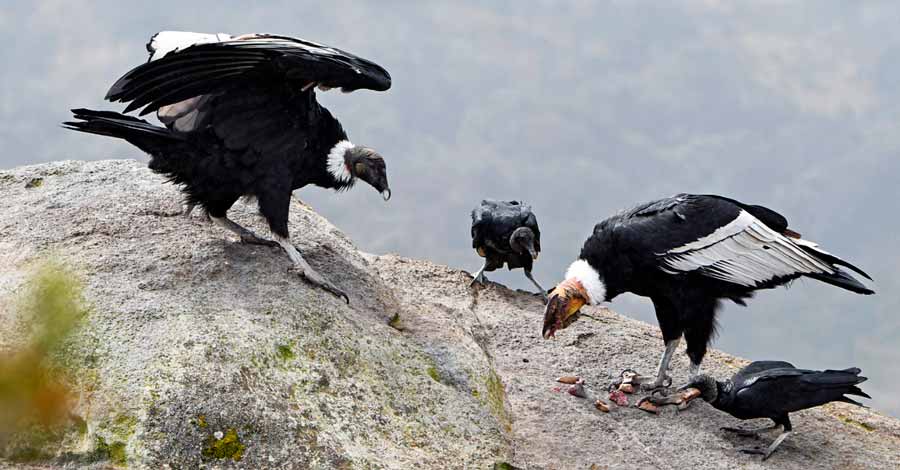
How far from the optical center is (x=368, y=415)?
5.69 metres

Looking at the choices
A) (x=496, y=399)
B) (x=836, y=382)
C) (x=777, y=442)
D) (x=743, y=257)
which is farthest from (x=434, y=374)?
(x=836, y=382)

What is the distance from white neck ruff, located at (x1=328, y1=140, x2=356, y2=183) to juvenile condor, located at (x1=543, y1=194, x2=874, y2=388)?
6.67 ft

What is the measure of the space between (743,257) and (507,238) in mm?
3452

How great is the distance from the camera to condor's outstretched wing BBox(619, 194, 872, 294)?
7.64 meters

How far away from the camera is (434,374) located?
6453 mm

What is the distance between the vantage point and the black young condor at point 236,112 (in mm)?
6234

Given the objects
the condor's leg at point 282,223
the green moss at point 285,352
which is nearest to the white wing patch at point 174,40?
the condor's leg at point 282,223

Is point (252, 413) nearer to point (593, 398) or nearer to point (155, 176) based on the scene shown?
point (593, 398)

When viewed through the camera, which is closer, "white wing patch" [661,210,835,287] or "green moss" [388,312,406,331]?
"green moss" [388,312,406,331]

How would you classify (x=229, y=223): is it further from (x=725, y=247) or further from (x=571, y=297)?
(x=725, y=247)

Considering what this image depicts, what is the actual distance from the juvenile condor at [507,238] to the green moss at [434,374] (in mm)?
4044

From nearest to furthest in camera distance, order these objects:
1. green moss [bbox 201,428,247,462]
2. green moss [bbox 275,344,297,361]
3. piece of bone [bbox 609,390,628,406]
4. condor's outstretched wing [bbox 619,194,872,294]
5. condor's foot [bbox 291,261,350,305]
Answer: green moss [bbox 201,428,247,462], green moss [bbox 275,344,297,361], condor's foot [bbox 291,261,350,305], piece of bone [bbox 609,390,628,406], condor's outstretched wing [bbox 619,194,872,294]

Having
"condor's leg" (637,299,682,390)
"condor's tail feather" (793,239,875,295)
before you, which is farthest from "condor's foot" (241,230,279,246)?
"condor's tail feather" (793,239,875,295)

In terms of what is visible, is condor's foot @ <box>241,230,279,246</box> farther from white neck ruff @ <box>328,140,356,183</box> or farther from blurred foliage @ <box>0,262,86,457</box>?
blurred foliage @ <box>0,262,86,457</box>
